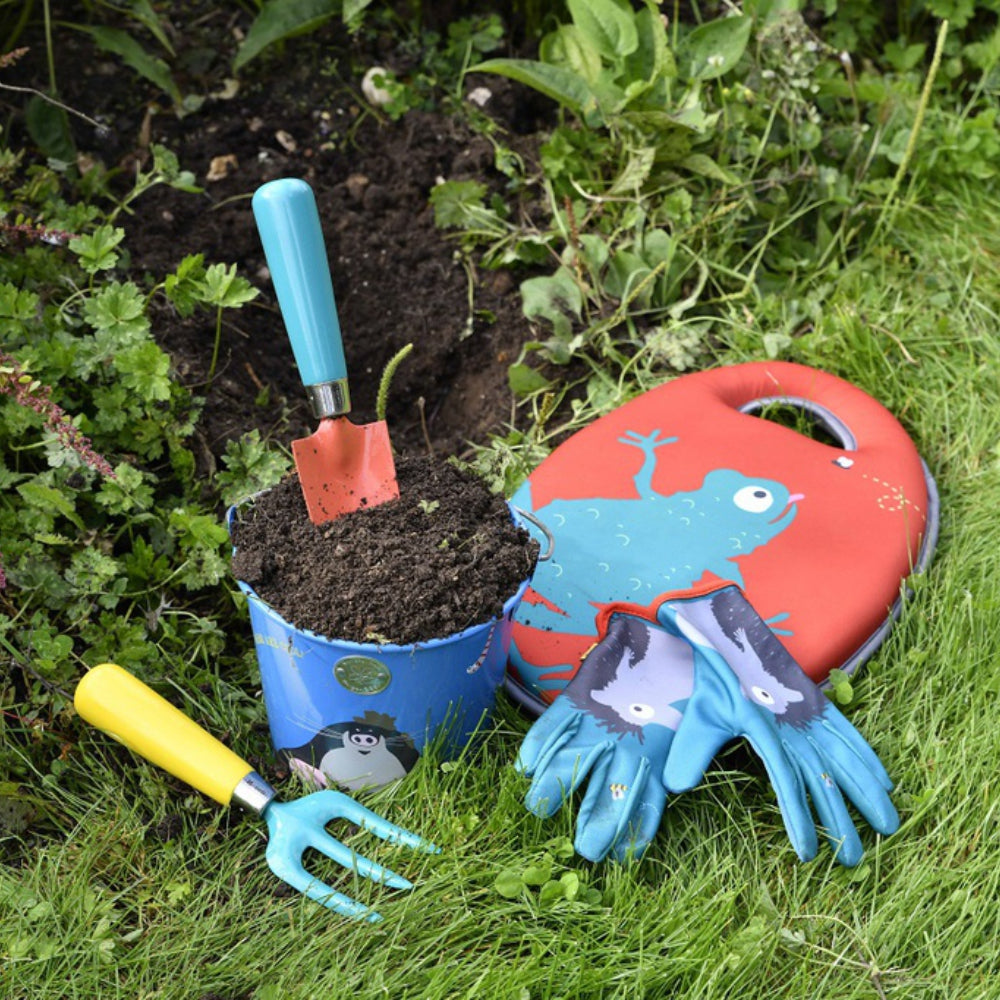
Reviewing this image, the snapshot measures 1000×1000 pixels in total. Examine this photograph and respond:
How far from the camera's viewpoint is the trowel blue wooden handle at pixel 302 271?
143 centimetres

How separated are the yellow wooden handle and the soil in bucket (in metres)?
0.20

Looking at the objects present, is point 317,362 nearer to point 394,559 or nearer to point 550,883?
point 394,559

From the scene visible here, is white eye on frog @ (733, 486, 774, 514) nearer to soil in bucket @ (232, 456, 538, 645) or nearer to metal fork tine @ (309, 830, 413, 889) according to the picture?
soil in bucket @ (232, 456, 538, 645)

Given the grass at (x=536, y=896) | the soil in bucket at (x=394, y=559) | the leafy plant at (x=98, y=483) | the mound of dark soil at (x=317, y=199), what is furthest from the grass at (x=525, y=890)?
the mound of dark soil at (x=317, y=199)

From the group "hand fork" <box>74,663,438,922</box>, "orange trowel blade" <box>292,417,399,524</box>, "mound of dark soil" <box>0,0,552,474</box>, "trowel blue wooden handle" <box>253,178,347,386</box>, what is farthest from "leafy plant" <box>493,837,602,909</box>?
"mound of dark soil" <box>0,0,552,474</box>

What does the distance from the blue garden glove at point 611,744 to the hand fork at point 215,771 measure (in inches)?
6.9

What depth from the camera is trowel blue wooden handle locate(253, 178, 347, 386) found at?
1.43 meters

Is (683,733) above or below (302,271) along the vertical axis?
below

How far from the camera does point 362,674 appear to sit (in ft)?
4.79

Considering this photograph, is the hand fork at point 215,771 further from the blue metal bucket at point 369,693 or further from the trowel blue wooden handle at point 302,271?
the trowel blue wooden handle at point 302,271

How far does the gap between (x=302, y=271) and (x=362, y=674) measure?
0.48 meters

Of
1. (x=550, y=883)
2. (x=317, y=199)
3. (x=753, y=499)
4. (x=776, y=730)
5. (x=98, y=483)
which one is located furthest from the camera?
(x=317, y=199)

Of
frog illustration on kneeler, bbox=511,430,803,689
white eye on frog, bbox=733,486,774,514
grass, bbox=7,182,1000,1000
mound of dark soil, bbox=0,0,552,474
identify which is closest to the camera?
grass, bbox=7,182,1000,1000

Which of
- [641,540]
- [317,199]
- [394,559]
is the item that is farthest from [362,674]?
[317,199]
